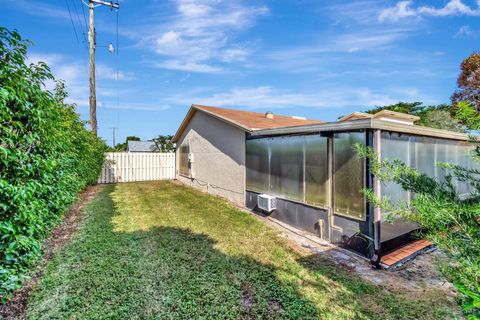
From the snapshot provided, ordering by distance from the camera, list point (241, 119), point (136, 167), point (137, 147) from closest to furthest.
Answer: point (241, 119)
point (136, 167)
point (137, 147)

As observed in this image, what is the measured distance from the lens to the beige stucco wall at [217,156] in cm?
925

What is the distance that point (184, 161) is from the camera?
49.3 ft

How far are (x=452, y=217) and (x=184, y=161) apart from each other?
1462 centimetres

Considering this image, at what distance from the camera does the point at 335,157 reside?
17.7ft

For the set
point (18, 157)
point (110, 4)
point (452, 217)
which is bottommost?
Answer: point (452, 217)

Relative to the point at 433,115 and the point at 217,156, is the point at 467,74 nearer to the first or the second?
the point at 433,115

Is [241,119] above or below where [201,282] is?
above

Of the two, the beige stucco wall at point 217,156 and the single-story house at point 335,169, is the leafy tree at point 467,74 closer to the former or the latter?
the single-story house at point 335,169

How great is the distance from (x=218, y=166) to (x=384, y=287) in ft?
25.9

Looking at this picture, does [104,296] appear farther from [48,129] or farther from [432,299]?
[432,299]

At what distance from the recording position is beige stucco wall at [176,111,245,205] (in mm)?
9252

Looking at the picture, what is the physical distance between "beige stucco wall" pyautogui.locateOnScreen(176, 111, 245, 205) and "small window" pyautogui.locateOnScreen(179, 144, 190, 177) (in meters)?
0.55

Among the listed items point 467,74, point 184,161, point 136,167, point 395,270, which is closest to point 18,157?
point 395,270

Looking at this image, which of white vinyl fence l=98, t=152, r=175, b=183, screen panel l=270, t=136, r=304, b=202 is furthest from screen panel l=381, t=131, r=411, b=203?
white vinyl fence l=98, t=152, r=175, b=183
